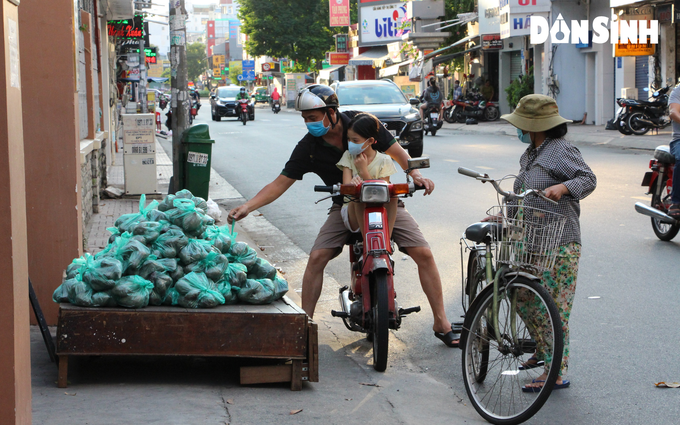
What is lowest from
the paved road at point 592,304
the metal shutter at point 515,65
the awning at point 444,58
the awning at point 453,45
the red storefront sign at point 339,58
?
the paved road at point 592,304

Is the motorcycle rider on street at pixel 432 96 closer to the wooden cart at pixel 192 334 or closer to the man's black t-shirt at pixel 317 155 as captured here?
the man's black t-shirt at pixel 317 155

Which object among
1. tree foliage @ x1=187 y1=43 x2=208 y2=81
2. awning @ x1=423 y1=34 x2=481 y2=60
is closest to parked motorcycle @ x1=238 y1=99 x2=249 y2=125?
awning @ x1=423 y1=34 x2=481 y2=60

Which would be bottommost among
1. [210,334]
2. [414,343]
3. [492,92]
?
[414,343]

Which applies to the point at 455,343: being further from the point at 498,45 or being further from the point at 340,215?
the point at 498,45

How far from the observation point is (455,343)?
5215 millimetres

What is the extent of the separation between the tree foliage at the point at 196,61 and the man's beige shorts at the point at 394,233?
171239 mm

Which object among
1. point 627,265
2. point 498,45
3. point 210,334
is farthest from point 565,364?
point 498,45

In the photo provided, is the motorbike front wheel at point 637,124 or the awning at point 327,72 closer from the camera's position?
the motorbike front wheel at point 637,124

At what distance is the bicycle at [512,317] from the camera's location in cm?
386

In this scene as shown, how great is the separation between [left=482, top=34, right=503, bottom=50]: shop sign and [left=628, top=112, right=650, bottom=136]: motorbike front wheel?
14.1 metres

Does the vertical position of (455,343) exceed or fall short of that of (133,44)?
it falls short

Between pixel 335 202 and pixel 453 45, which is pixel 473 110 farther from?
pixel 335 202

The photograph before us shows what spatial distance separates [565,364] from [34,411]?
2720 millimetres

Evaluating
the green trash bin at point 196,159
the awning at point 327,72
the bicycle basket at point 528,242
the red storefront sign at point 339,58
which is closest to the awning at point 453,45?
the red storefront sign at point 339,58
